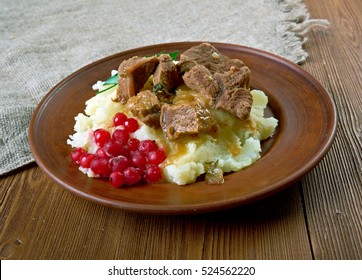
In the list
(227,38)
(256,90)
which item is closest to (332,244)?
(256,90)

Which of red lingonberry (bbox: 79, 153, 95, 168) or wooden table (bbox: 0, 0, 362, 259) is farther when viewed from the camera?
red lingonberry (bbox: 79, 153, 95, 168)

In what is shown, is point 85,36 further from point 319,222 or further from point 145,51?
point 319,222

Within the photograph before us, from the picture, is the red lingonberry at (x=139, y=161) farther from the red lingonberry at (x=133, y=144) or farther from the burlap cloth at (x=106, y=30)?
the burlap cloth at (x=106, y=30)

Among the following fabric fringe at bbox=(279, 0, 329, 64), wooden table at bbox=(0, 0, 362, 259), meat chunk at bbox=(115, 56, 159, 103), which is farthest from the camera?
fabric fringe at bbox=(279, 0, 329, 64)

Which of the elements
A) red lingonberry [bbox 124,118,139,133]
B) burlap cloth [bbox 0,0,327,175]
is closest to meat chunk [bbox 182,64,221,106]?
red lingonberry [bbox 124,118,139,133]

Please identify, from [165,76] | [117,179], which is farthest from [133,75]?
[117,179]

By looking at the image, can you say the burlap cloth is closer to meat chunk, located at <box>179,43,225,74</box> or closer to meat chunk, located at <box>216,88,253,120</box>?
meat chunk, located at <box>179,43,225,74</box>

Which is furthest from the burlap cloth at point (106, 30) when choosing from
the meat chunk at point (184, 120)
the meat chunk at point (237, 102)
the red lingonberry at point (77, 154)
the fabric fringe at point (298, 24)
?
the meat chunk at point (237, 102)
